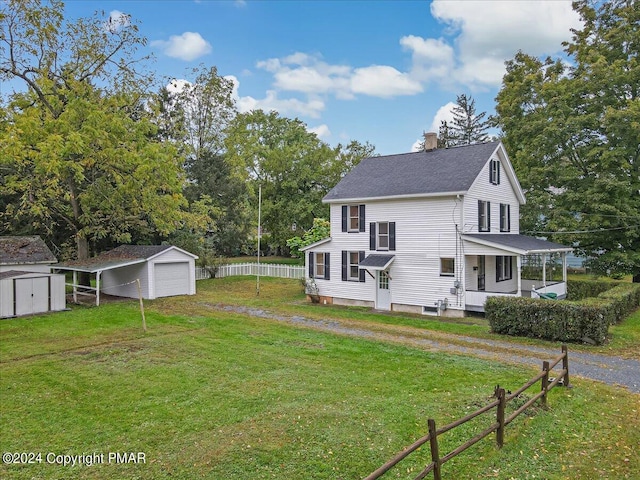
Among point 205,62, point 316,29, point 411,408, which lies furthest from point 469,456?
point 205,62

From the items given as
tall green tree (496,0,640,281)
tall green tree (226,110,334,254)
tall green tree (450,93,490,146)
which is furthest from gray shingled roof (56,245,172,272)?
tall green tree (450,93,490,146)

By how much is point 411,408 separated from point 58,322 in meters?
15.2

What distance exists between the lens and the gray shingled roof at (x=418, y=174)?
1853 centimetres

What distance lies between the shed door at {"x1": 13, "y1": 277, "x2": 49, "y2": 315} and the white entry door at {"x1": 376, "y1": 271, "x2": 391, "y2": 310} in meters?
15.0

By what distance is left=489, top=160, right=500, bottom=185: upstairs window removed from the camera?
19.8m

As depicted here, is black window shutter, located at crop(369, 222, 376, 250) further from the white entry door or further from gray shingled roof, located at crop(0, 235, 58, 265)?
gray shingled roof, located at crop(0, 235, 58, 265)

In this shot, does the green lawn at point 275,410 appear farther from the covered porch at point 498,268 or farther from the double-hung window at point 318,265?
the double-hung window at point 318,265

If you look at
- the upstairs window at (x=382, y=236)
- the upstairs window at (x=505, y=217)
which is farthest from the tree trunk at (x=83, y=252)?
the upstairs window at (x=505, y=217)

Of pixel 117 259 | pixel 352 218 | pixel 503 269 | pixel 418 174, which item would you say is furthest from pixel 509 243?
pixel 117 259

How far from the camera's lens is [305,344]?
13.2 m

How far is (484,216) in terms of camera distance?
1939cm

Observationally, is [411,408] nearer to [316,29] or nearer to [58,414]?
[58,414]

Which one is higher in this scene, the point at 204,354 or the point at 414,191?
the point at 414,191

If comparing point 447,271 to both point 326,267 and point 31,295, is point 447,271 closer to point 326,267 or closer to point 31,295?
point 326,267
